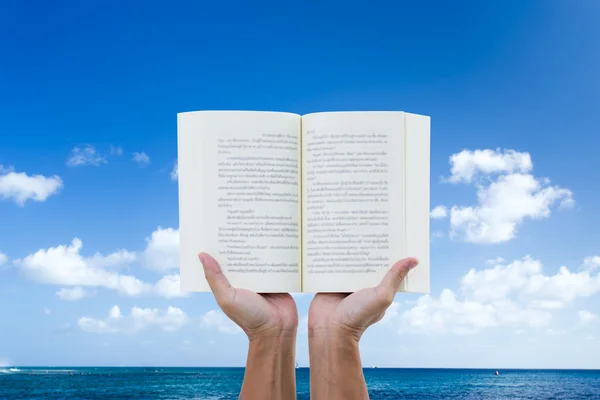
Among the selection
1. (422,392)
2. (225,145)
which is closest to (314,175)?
(225,145)

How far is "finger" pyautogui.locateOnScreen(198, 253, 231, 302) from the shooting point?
8.71 ft

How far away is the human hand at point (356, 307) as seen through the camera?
2611mm

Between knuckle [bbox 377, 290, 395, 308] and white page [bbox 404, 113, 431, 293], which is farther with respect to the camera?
white page [bbox 404, 113, 431, 293]

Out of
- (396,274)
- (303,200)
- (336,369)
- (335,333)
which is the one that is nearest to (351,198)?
(303,200)

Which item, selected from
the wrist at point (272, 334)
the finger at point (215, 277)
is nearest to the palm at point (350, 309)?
the wrist at point (272, 334)

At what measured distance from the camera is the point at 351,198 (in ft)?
8.79

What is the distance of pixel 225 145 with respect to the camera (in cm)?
276

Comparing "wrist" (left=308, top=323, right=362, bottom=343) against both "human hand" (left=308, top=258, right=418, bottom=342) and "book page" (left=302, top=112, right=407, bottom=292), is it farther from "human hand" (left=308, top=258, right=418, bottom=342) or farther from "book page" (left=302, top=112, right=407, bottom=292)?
"book page" (left=302, top=112, right=407, bottom=292)

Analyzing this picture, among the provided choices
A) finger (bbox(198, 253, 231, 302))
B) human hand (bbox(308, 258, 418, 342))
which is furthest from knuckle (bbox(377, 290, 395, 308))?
finger (bbox(198, 253, 231, 302))

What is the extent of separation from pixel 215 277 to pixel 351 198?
0.61m

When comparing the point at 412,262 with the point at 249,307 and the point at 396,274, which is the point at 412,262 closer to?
the point at 396,274

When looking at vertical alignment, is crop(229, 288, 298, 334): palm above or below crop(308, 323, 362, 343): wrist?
above

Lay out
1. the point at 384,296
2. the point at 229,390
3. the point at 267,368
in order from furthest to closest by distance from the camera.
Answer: the point at 229,390
the point at 267,368
the point at 384,296

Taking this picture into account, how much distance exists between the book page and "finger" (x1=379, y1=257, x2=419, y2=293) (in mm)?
46
